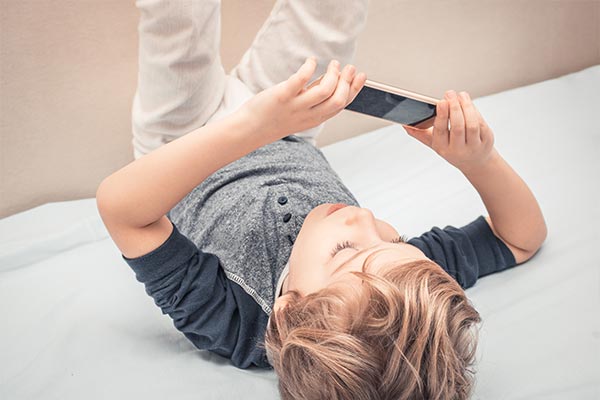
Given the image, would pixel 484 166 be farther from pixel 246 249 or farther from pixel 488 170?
pixel 246 249

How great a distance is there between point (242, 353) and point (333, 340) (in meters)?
0.22

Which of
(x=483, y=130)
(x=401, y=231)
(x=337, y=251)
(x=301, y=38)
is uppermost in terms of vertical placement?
(x=301, y=38)

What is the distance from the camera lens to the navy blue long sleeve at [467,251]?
93 centimetres

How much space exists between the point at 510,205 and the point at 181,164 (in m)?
0.50

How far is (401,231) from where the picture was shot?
1.07 metres

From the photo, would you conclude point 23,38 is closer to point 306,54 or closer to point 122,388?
point 306,54

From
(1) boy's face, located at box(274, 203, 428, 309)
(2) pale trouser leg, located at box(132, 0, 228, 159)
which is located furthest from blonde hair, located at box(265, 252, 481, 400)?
(2) pale trouser leg, located at box(132, 0, 228, 159)

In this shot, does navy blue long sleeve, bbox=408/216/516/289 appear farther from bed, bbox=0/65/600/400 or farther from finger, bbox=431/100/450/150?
finger, bbox=431/100/450/150

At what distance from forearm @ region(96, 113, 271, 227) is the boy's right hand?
27 mm

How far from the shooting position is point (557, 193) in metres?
1.11

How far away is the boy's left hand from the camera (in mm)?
793

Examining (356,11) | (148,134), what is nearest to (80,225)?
(148,134)

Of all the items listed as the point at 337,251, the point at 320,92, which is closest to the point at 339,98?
the point at 320,92

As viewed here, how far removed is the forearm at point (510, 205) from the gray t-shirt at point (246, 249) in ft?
0.10
